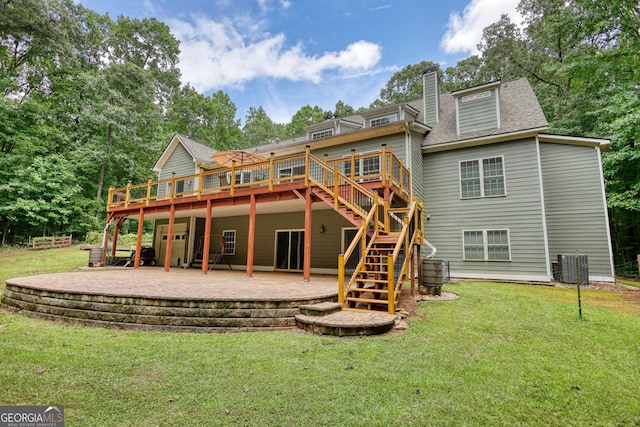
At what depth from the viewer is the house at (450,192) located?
9.53 m

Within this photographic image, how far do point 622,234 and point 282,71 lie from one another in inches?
1251

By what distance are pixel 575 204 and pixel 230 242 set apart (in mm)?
14424

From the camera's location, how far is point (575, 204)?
10242mm

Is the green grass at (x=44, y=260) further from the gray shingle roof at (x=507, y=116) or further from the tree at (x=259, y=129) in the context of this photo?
the tree at (x=259, y=129)

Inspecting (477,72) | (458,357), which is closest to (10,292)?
(458,357)

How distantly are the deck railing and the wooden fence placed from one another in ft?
28.7

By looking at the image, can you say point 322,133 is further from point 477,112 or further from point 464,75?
point 464,75

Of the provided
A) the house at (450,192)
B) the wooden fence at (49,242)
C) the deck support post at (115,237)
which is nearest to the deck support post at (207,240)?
the house at (450,192)

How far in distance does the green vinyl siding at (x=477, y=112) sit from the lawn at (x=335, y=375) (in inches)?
342

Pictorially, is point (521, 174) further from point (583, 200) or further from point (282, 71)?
point (282, 71)

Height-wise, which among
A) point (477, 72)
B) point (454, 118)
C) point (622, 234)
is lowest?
point (622, 234)

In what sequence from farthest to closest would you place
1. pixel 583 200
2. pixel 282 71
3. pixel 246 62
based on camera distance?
pixel 282 71 < pixel 246 62 < pixel 583 200

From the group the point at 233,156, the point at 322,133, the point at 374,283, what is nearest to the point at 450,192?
the point at 322,133

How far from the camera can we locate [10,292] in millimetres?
6129
